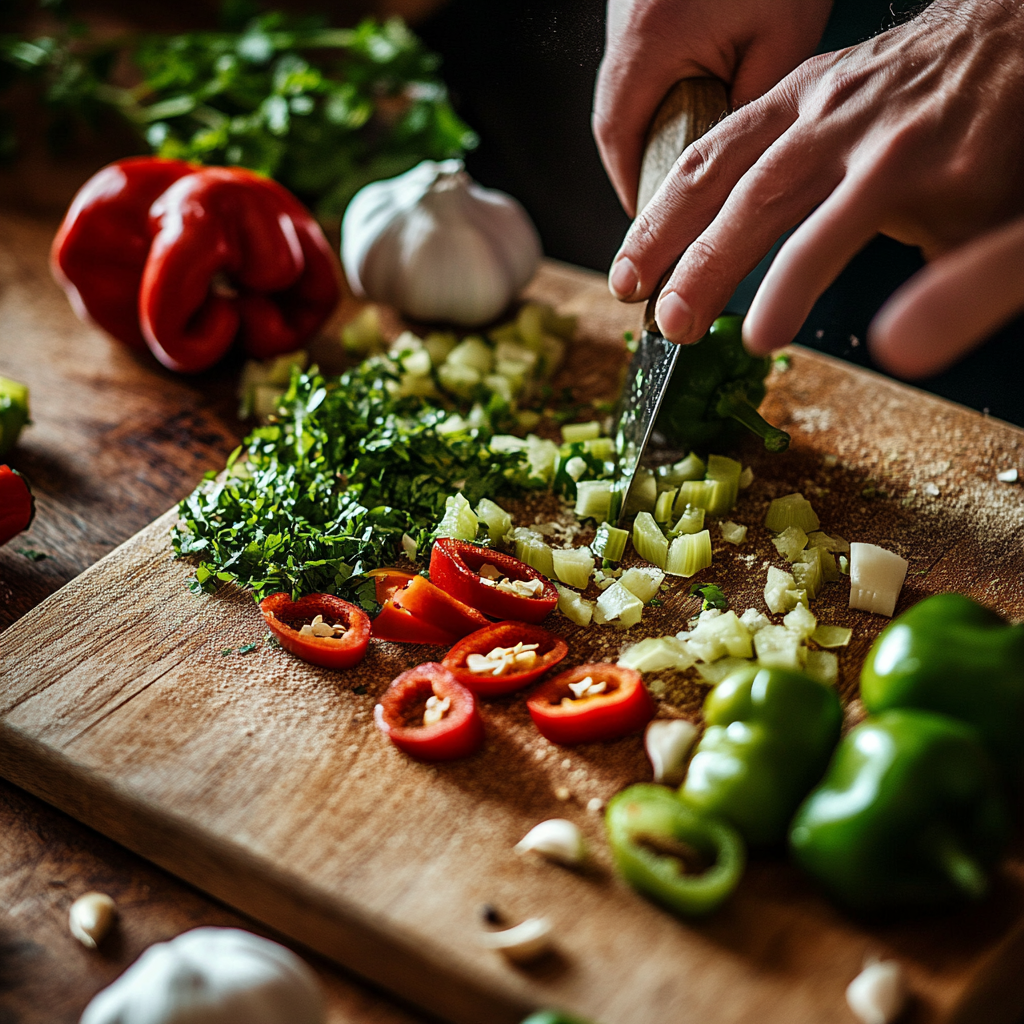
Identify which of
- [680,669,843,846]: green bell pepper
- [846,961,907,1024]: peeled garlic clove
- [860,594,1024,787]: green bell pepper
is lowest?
[846,961,907,1024]: peeled garlic clove

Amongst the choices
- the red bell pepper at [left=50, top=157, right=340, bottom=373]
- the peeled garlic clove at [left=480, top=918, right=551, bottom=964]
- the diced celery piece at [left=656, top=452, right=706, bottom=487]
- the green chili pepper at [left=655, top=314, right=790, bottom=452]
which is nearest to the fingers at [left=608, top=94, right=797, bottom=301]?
the green chili pepper at [left=655, top=314, right=790, bottom=452]

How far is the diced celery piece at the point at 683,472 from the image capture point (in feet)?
5.77

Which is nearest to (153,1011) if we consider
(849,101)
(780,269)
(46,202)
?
(780,269)

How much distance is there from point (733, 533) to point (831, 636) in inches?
10.7

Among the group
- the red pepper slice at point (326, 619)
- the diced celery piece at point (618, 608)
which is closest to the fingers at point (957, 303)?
the diced celery piece at point (618, 608)

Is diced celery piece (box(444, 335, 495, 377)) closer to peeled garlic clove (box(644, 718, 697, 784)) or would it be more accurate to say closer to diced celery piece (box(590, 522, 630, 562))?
diced celery piece (box(590, 522, 630, 562))

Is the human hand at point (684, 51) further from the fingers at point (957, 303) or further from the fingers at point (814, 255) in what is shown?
the fingers at point (957, 303)

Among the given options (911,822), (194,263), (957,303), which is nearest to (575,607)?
(911,822)

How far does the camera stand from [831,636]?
145cm

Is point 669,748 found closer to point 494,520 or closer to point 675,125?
point 494,520

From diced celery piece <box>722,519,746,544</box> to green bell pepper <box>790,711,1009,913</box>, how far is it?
0.62 meters

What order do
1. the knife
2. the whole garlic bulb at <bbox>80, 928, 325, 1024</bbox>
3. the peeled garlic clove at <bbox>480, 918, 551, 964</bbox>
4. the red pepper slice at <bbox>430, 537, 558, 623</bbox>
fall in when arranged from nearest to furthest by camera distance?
the whole garlic bulb at <bbox>80, 928, 325, 1024</bbox> → the peeled garlic clove at <bbox>480, 918, 551, 964</bbox> → the red pepper slice at <bbox>430, 537, 558, 623</bbox> → the knife

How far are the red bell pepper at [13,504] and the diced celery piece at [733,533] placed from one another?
1.22 meters

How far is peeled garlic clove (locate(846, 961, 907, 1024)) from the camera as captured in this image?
3.15ft
